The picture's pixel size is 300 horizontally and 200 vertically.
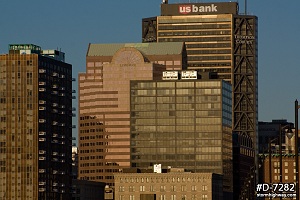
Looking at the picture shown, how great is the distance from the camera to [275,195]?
188250mm

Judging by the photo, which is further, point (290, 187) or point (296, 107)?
point (290, 187)

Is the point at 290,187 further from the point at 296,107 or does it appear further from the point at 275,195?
the point at 296,107

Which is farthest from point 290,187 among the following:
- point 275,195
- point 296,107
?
point 296,107

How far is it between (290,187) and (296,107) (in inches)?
2356

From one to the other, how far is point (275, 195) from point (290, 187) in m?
3.53

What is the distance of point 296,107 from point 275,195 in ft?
206

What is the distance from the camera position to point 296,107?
12700cm

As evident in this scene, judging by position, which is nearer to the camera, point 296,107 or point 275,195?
point 296,107

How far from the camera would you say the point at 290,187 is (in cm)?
18550
